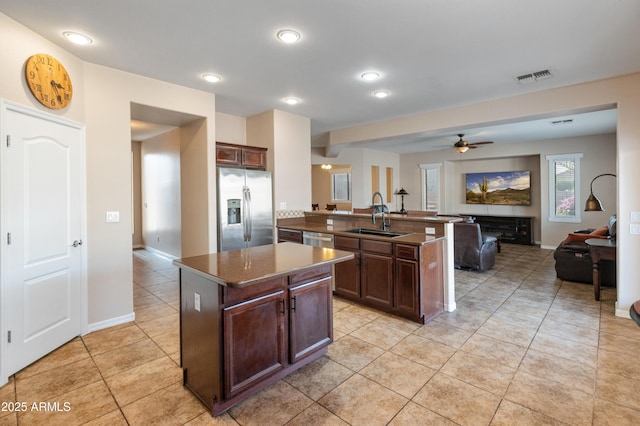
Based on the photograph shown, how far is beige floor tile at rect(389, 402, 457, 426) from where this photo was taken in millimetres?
1917

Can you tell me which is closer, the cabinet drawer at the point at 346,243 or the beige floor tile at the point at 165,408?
the beige floor tile at the point at 165,408

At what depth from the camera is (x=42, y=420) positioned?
1966 millimetres

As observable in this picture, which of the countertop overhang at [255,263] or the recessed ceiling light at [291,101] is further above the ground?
the recessed ceiling light at [291,101]

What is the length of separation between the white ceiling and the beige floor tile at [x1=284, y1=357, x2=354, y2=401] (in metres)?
2.72

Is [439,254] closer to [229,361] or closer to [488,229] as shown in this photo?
[229,361]

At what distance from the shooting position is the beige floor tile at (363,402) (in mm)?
1969

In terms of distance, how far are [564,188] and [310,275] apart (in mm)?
8022

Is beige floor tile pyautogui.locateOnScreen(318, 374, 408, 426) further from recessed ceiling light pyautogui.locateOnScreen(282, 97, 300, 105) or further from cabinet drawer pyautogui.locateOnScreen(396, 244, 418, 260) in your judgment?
recessed ceiling light pyautogui.locateOnScreen(282, 97, 300, 105)

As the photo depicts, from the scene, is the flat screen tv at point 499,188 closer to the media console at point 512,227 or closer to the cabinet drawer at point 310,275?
the media console at point 512,227

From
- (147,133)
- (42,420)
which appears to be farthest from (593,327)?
(147,133)

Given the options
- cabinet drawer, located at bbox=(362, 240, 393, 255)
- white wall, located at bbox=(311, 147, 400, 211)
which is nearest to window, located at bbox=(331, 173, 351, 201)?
white wall, located at bbox=(311, 147, 400, 211)

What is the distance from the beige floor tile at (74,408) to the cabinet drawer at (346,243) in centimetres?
266

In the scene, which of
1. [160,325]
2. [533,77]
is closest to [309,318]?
[160,325]

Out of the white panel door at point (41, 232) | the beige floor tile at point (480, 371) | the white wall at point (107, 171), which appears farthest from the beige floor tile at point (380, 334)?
the white panel door at point (41, 232)
